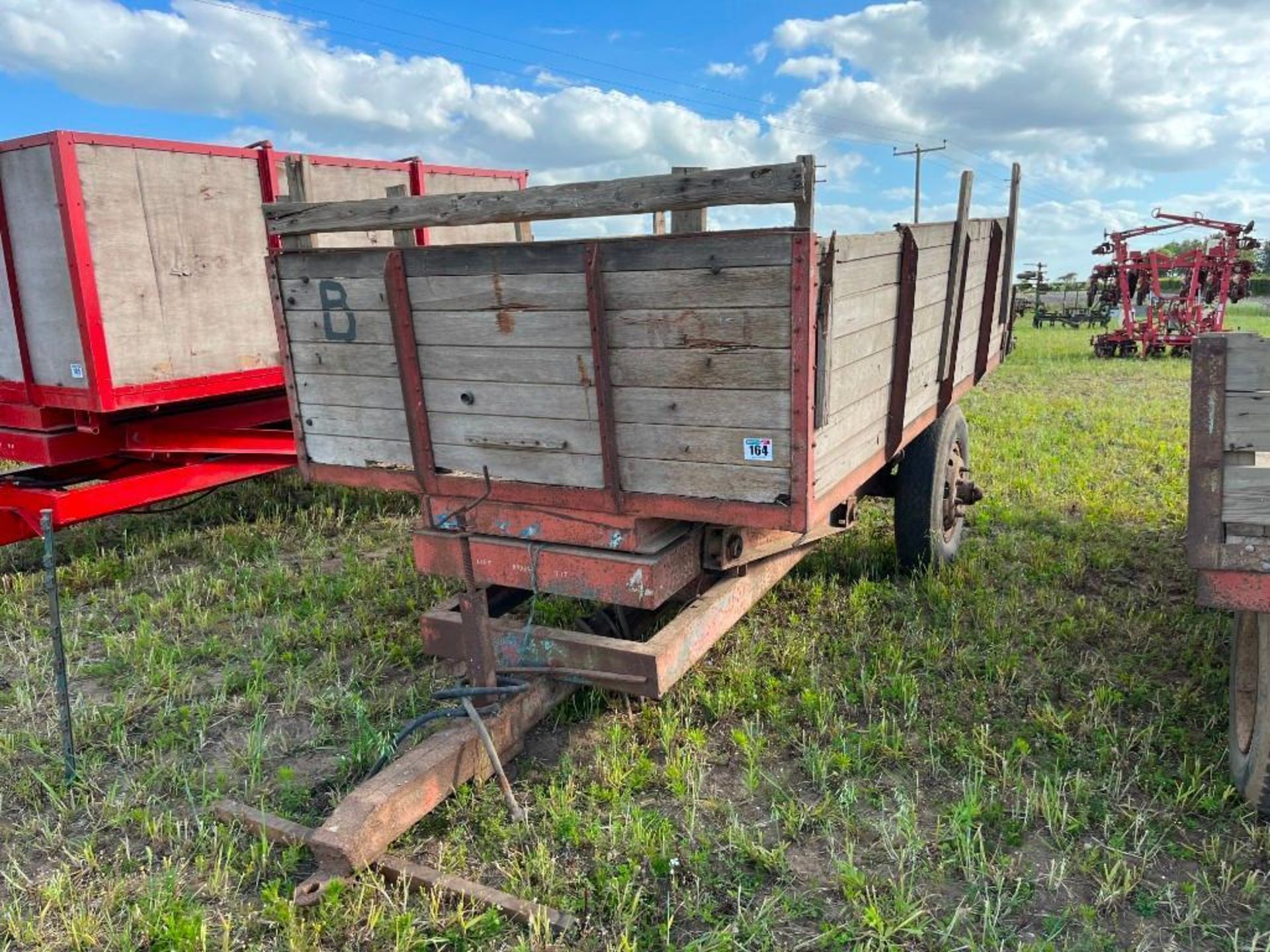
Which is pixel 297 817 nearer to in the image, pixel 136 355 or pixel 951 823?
pixel 951 823

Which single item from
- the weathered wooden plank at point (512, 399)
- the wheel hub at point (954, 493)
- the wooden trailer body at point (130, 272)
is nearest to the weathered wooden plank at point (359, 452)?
the weathered wooden plank at point (512, 399)

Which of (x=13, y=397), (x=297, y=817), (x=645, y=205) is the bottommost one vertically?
(x=297, y=817)

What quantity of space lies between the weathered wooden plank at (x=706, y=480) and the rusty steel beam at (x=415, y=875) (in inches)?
50.6

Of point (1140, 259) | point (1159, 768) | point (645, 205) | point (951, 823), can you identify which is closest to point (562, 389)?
point (645, 205)

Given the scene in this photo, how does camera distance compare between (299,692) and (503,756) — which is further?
(299,692)

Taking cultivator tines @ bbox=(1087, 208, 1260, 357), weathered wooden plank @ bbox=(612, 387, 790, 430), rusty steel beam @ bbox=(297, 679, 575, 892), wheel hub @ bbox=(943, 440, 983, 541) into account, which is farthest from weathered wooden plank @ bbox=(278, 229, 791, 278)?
cultivator tines @ bbox=(1087, 208, 1260, 357)

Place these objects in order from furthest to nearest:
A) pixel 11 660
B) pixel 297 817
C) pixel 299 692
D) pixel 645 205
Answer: pixel 11 660 → pixel 299 692 → pixel 297 817 → pixel 645 205

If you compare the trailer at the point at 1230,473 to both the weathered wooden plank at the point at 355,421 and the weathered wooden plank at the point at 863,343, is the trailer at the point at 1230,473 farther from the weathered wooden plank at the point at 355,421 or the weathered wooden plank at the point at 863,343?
the weathered wooden plank at the point at 355,421

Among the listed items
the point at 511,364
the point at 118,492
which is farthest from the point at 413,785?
the point at 118,492

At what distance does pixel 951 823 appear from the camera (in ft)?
9.20

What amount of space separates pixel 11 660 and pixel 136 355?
185cm

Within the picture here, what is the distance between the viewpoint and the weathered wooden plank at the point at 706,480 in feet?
9.24

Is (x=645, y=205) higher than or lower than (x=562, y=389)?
higher

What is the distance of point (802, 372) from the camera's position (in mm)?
2652
